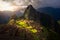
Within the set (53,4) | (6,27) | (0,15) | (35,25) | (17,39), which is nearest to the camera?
(17,39)

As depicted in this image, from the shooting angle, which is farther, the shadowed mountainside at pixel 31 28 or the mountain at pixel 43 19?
the mountain at pixel 43 19

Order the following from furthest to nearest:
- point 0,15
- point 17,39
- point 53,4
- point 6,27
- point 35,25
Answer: point 53,4 < point 0,15 < point 35,25 < point 6,27 < point 17,39

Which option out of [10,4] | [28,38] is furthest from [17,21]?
[10,4]

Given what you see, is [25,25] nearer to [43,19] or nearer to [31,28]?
[31,28]

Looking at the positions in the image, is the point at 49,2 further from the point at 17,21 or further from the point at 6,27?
the point at 6,27

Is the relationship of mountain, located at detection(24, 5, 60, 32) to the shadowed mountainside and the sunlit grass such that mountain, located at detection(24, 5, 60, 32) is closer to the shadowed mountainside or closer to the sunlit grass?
the shadowed mountainside

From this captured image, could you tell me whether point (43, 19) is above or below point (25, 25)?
above

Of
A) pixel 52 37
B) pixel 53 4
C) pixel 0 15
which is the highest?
pixel 53 4

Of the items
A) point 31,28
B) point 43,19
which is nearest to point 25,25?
point 31,28

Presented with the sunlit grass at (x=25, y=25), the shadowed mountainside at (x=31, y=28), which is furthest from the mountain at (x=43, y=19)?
the sunlit grass at (x=25, y=25)

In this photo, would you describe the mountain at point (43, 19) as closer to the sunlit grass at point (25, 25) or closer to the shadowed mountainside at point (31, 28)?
the shadowed mountainside at point (31, 28)

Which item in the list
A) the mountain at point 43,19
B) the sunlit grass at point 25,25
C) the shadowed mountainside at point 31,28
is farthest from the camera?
the mountain at point 43,19
